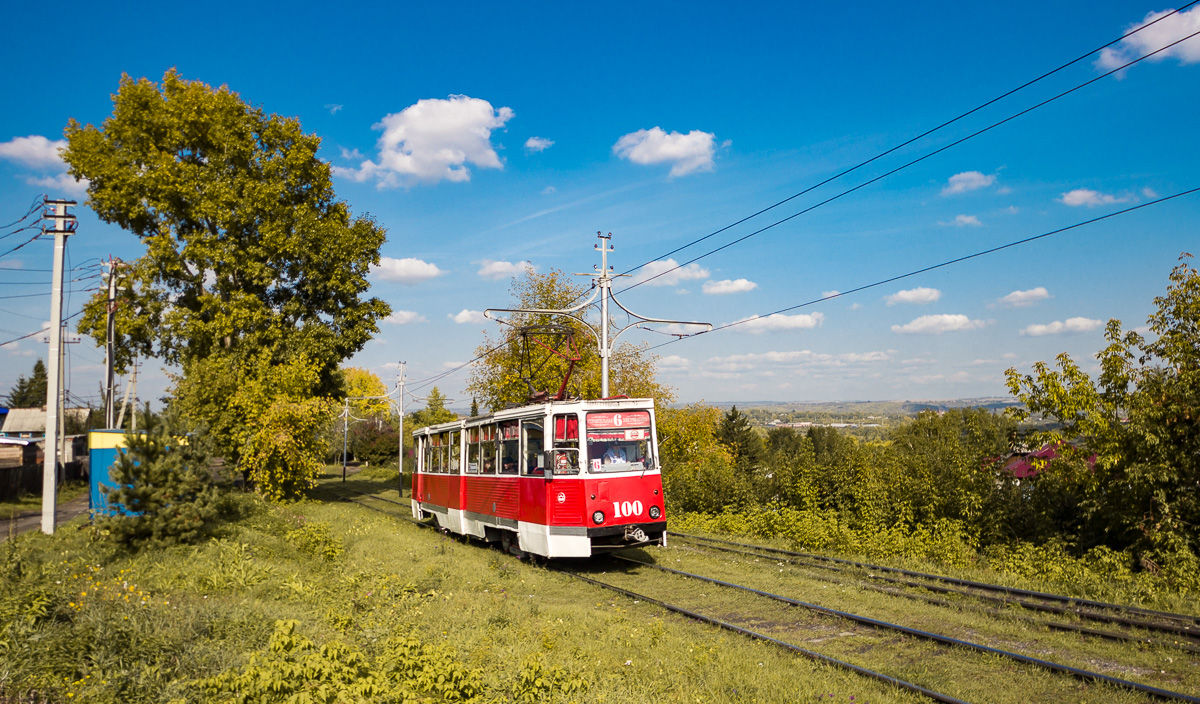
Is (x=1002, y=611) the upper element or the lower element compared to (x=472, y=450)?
lower

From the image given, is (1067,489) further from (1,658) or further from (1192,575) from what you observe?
(1,658)

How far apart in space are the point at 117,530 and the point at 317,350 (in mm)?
15795

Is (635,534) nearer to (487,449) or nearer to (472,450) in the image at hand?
(487,449)

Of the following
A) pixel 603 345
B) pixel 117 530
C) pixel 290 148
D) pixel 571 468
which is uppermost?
pixel 290 148

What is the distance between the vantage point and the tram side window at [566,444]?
13.7m

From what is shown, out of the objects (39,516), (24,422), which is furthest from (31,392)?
(39,516)

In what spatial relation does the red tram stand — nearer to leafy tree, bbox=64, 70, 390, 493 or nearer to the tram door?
the tram door

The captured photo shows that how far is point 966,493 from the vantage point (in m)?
14.6

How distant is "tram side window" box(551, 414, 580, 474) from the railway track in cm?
210

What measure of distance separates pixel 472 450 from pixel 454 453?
166 cm

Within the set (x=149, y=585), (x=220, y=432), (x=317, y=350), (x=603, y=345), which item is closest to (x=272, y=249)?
(x=317, y=350)

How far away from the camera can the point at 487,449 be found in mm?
16844

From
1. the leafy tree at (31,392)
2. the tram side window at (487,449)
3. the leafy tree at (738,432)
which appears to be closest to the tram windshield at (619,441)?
the tram side window at (487,449)

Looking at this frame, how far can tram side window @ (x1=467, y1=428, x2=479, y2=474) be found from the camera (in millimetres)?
17562
